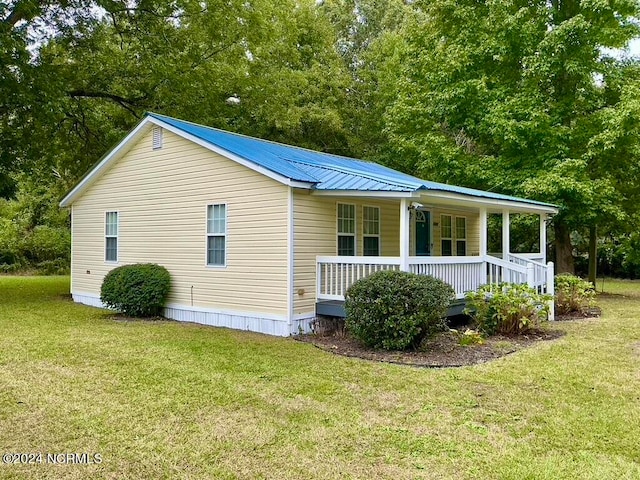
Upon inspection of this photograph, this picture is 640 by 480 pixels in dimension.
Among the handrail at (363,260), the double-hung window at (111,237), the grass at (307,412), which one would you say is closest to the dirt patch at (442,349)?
the grass at (307,412)

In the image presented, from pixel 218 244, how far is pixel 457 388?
20.5ft

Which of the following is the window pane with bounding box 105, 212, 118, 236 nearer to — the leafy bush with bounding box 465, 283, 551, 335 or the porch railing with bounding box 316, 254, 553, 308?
the porch railing with bounding box 316, 254, 553, 308

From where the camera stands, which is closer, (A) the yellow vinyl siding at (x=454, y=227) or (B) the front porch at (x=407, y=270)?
(B) the front porch at (x=407, y=270)

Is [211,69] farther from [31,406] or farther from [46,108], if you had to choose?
[31,406]

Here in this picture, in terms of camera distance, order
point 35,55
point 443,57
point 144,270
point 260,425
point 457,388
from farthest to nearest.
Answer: point 443,57 < point 35,55 < point 144,270 < point 457,388 < point 260,425

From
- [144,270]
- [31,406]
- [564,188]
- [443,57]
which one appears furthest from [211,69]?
[31,406]

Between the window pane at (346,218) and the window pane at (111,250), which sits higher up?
the window pane at (346,218)

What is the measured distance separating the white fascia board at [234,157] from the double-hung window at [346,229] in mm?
1454

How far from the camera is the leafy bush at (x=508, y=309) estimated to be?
9.37m

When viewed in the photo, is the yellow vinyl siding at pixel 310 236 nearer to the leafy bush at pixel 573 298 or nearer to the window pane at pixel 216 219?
the window pane at pixel 216 219

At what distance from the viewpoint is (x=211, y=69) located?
18578 mm

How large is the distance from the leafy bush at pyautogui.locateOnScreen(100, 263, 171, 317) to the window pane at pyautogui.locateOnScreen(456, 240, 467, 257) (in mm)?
8510

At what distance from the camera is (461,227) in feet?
51.8

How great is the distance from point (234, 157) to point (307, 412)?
6.11 metres
